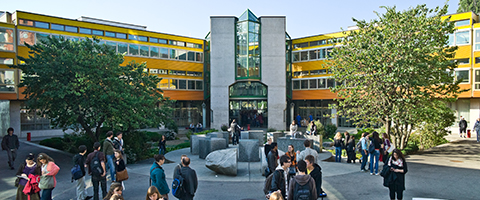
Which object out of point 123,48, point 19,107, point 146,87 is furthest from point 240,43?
point 19,107

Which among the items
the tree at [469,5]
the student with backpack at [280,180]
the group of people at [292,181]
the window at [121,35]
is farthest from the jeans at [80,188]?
the tree at [469,5]

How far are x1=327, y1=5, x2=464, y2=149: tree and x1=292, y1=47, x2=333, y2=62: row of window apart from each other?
67.4ft

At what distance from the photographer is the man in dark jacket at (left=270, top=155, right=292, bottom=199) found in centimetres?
628

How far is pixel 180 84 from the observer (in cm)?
3859

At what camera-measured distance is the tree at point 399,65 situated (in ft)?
49.8

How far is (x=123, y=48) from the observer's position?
3459cm

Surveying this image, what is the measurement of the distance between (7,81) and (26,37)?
14.3 ft

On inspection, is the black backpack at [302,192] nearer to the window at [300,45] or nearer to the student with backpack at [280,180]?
the student with backpack at [280,180]

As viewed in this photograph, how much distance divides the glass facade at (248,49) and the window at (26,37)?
19.9 metres

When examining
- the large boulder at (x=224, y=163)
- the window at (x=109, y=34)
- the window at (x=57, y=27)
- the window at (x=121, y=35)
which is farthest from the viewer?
the window at (x=121, y=35)

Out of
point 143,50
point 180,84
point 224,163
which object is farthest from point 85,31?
point 224,163

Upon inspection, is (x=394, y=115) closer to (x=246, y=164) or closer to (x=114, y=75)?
(x=246, y=164)

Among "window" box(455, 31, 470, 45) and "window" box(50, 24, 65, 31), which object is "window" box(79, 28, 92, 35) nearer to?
"window" box(50, 24, 65, 31)

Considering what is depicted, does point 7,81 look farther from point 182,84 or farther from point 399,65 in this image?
point 399,65
